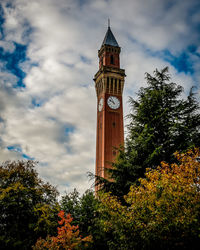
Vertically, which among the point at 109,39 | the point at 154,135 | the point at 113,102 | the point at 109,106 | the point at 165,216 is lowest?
the point at 165,216

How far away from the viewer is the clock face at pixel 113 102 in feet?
126

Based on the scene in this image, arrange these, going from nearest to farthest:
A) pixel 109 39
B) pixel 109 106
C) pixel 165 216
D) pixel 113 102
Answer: pixel 165 216
pixel 109 106
pixel 113 102
pixel 109 39

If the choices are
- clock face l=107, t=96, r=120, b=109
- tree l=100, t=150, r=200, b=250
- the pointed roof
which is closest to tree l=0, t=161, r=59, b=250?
tree l=100, t=150, r=200, b=250

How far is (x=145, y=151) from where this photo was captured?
46.0ft

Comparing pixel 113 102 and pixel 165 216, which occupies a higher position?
pixel 113 102

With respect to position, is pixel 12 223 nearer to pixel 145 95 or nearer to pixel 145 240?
pixel 145 240

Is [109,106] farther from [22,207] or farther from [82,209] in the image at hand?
[22,207]

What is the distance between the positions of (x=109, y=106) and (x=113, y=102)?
1156 mm

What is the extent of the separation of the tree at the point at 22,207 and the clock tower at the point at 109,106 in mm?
17933

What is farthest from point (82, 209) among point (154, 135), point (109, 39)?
point (109, 39)

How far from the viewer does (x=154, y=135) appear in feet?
48.6

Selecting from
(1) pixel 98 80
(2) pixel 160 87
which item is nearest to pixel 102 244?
(2) pixel 160 87

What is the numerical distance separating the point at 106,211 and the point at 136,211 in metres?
1.77

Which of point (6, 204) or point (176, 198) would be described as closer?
point (176, 198)
